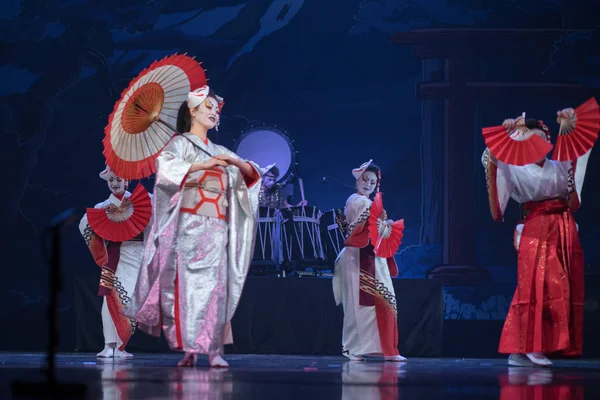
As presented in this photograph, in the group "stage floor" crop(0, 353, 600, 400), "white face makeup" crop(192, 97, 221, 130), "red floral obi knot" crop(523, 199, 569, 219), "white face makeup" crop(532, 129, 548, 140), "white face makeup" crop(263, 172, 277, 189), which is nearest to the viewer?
"stage floor" crop(0, 353, 600, 400)

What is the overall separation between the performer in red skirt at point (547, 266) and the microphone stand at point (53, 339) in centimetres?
327

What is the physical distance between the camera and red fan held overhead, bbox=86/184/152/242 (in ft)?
23.3

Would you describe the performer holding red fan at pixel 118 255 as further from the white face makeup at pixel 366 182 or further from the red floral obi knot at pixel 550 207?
the red floral obi knot at pixel 550 207

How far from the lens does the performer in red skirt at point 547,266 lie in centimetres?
539

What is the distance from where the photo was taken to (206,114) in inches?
208

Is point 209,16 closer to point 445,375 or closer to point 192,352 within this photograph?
point 192,352

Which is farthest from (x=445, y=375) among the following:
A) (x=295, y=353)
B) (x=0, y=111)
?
(x=0, y=111)

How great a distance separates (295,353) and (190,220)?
10.5 ft

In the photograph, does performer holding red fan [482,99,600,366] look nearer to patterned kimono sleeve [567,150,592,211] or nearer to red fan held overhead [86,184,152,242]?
patterned kimono sleeve [567,150,592,211]

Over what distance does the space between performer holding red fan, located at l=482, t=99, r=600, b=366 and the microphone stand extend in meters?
3.27

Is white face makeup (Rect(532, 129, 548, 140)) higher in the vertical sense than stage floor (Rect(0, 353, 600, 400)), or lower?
higher

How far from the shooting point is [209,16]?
9.67m

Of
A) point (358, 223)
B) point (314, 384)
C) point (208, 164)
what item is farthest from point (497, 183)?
point (314, 384)

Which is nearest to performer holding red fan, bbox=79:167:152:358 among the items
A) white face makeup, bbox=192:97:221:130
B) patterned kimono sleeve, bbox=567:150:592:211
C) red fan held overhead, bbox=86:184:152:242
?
red fan held overhead, bbox=86:184:152:242
